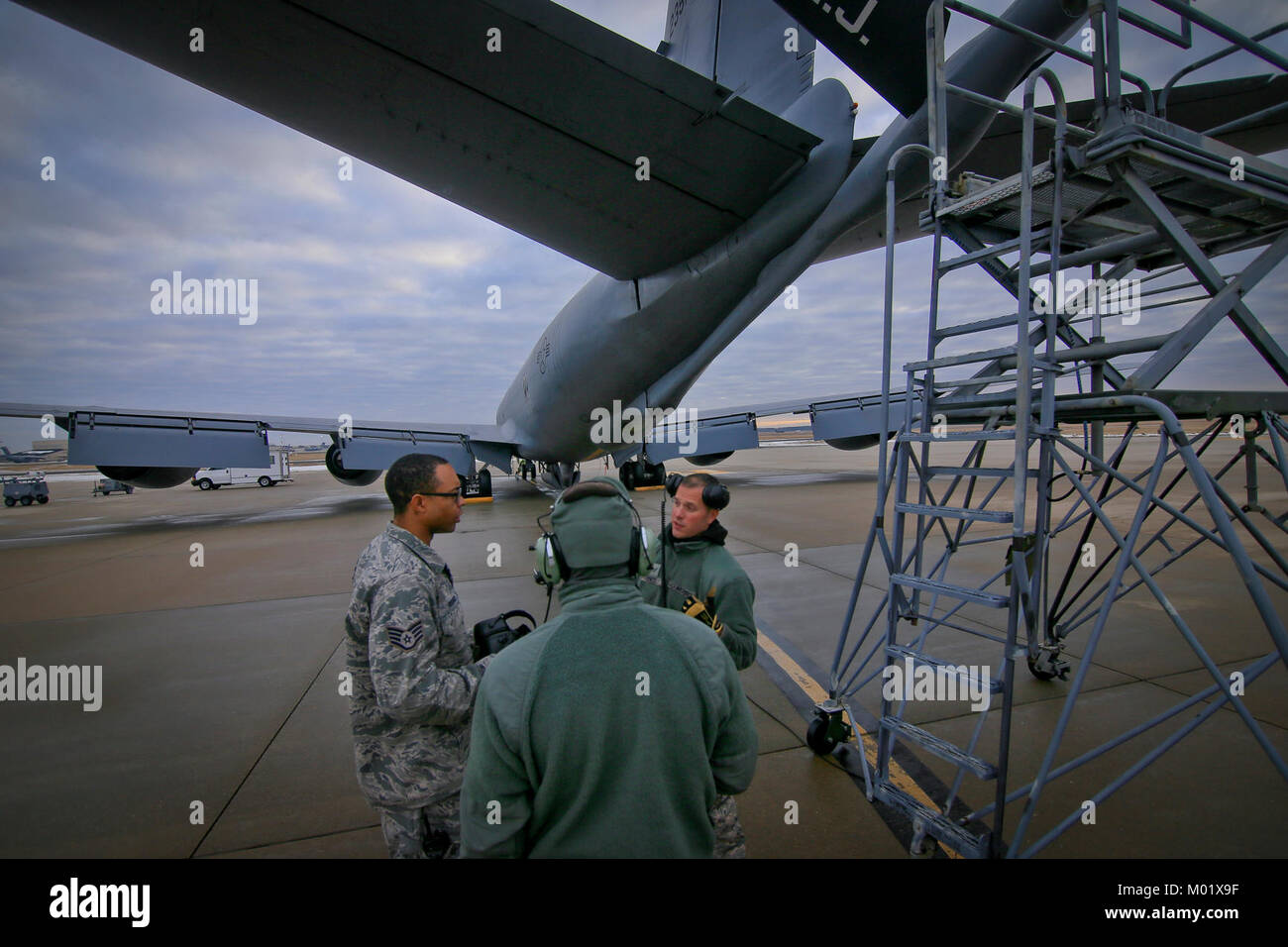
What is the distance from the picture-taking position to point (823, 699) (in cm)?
446

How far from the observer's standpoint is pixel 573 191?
5180 mm

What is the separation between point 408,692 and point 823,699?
340 cm

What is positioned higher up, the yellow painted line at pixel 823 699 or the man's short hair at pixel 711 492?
the man's short hair at pixel 711 492

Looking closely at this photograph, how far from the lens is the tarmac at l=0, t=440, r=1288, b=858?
299 cm

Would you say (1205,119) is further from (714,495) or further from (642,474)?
(642,474)

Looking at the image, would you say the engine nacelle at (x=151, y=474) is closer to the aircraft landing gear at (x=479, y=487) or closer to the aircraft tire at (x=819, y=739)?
the aircraft landing gear at (x=479, y=487)

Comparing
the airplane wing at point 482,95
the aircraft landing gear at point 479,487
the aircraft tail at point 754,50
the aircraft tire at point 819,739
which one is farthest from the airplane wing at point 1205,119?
the aircraft landing gear at point 479,487

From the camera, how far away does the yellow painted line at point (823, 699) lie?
Answer: 329cm

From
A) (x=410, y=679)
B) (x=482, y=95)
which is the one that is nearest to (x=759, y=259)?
(x=482, y=95)

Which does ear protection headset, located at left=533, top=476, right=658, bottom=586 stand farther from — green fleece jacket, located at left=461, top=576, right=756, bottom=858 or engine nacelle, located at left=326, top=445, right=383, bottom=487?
engine nacelle, located at left=326, top=445, right=383, bottom=487

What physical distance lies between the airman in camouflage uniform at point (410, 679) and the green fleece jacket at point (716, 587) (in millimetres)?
965

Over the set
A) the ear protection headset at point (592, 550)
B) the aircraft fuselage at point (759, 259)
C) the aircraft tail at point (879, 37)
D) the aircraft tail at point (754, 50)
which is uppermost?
the aircraft tail at point (754, 50)
